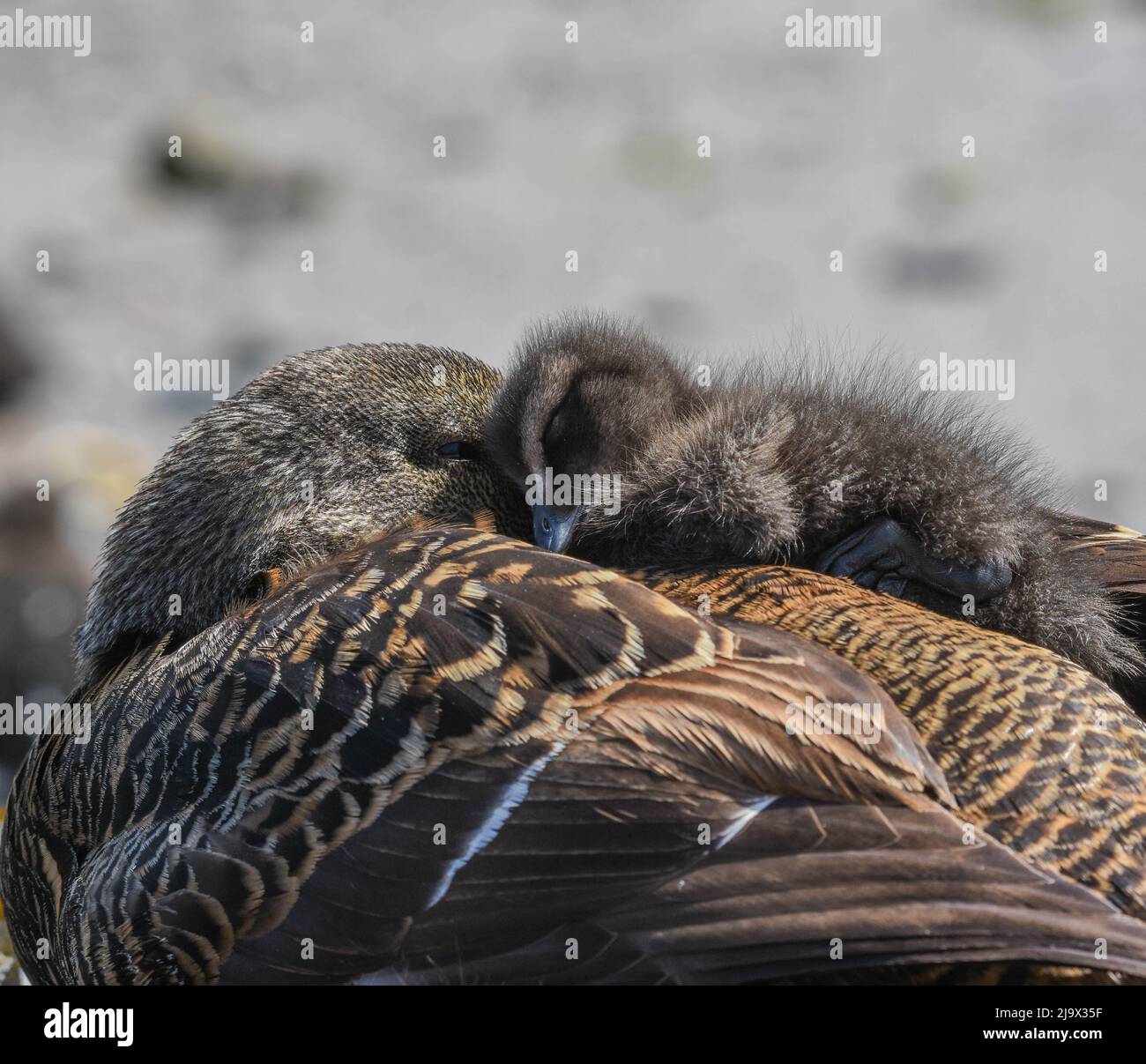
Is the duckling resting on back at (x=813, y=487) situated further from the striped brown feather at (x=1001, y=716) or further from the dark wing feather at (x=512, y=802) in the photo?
the dark wing feather at (x=512, y=802)

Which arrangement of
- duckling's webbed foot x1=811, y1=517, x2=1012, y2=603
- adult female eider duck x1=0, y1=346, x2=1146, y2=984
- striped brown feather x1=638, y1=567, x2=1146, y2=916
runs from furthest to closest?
1. duckling's webbed foot x1=811, y1=517, x2=1012, y2=603
2. striped brown feather x1=638, y1=567, x2=1146, y2=916
3. adult female eider duck x1=0, y1=346, x2=1146, y2=984

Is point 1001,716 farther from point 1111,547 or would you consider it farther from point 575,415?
point 575,415

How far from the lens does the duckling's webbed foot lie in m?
3.52

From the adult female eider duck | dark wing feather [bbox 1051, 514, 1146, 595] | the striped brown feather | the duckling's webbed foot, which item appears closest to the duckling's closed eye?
the adult female eider duck

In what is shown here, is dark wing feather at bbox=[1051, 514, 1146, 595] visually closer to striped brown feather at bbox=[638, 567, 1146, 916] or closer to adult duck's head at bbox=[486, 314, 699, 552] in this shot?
striped brown feather at bbox=[638, 567, 1146, 916]

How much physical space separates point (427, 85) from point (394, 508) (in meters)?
10.5

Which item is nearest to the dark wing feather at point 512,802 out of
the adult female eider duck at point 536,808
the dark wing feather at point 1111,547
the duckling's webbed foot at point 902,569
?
the adult female eider duck at point 536,808

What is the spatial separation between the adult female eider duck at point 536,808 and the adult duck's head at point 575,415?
0.33m

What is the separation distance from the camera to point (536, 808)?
2.88 metres

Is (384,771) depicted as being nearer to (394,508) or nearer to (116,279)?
(394,508)

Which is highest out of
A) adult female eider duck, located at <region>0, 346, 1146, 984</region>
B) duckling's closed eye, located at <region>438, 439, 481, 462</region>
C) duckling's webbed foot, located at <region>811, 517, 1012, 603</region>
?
duckling's closed eye, located at <region>438, 439, 481, 462</region>

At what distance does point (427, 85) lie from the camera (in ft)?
45.1

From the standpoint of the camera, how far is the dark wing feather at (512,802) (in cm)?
272

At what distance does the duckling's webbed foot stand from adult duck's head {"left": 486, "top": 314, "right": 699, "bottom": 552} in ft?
1.92
